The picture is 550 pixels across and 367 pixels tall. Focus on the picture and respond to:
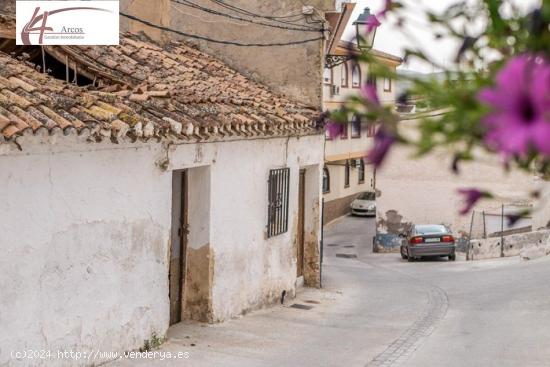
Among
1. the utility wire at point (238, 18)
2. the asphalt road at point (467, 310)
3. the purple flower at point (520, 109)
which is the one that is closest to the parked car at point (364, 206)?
the asphalt road at point (467, 310)

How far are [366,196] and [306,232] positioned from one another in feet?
82.7

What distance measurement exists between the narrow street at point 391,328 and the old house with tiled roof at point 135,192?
0.56 m

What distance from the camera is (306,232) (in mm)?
15781

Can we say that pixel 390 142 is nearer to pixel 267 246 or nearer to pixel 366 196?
pixel 267 246

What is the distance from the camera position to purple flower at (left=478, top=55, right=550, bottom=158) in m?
1.52

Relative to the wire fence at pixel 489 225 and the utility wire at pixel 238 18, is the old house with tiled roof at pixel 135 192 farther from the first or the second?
the wire fence at pixel 489 225

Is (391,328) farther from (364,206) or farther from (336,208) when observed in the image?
(364,206)

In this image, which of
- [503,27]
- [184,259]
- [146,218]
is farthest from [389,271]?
[503,27]

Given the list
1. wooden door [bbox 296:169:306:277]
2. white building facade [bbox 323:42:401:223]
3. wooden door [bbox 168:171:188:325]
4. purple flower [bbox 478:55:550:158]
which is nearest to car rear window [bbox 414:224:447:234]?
white building facade [bbox 323:42:401:223]

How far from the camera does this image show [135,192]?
915 centimetres

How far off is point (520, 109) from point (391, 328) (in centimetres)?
1096

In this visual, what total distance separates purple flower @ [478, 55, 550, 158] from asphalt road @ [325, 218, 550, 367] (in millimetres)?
8474

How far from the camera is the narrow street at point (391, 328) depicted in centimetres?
A: 986

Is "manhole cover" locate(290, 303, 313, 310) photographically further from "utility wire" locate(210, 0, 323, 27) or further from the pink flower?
the pink flower
